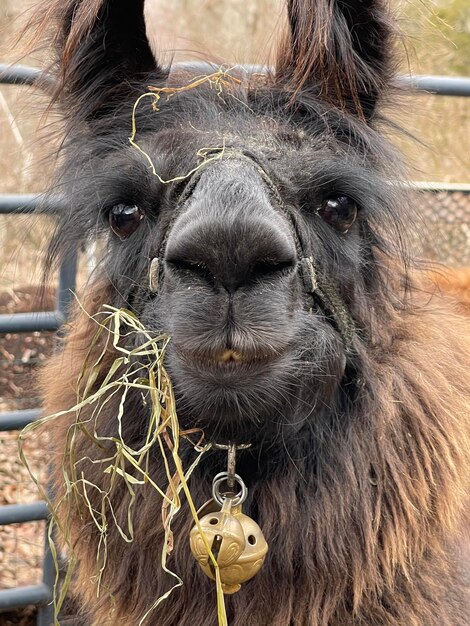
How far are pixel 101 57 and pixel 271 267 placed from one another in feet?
3.23

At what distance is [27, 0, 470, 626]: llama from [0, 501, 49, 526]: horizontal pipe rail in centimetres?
76

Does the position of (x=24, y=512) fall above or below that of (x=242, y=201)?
below

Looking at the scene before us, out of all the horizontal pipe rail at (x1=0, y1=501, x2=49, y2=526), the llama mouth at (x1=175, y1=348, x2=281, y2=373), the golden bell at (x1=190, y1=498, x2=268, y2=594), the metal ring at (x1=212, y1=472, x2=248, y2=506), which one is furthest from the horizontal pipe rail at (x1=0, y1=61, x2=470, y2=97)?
the horizontal pipe rail at (x1=0, y1=501, x2=49, y2=526)

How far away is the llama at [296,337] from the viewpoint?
2203 millimetres

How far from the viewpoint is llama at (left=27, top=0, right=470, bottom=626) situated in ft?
7.23

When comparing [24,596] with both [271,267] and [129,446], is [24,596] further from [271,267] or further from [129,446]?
[271,267]

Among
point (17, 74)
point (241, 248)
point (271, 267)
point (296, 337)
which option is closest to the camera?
point (241, 248)

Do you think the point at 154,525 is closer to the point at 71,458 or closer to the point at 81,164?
the point at 71,458

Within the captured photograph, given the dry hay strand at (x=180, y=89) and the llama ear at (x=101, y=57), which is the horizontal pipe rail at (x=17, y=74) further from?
the dry hay strand at (x=180, y=89)

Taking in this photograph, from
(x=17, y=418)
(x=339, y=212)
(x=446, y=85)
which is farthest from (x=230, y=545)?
(x=446, y=85)

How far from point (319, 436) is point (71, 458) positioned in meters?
0.69

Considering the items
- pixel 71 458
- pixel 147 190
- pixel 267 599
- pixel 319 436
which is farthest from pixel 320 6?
pixel 267 599

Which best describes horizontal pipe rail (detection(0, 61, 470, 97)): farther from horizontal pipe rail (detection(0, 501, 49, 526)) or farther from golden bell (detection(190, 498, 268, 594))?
horizontal pipe rail (detection(0, 501, 49, 526))

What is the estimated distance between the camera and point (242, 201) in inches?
76.7
